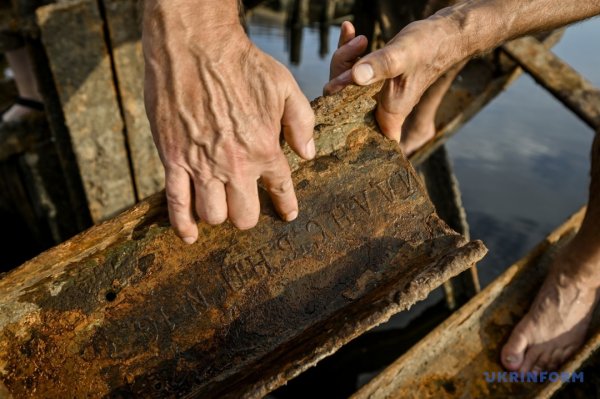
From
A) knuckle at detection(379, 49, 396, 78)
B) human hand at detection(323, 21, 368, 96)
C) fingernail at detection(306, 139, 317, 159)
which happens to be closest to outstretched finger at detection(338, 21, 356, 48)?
human hand at detection(323, 21, 368, 96)

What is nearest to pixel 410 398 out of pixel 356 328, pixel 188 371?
pixel 356 328

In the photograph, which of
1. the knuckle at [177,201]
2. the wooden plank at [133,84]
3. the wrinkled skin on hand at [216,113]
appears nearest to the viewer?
the wrinkled skin on hand at [216,113]

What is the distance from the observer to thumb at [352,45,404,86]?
1.54 metres

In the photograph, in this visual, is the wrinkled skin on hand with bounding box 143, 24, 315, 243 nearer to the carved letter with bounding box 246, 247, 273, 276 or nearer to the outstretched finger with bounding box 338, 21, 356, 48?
the carved letter with bounding box 246, 247, 273, 276

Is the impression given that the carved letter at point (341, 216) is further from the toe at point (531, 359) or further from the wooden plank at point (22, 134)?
the wooden plank at point (22, 134)

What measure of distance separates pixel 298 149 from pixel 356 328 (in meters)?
0.62

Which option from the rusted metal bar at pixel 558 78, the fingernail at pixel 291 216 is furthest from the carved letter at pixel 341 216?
the rusted metal bar at pixel 558 78

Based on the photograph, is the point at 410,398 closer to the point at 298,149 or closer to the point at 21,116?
the point at 298,149

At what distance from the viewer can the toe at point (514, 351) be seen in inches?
90.0

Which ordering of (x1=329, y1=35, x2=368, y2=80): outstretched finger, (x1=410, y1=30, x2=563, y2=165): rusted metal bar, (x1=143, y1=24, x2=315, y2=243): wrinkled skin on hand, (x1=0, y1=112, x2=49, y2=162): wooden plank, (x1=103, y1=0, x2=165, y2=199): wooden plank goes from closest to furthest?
(x1=143, y1=24, x2=315, y2=243): wrinkled skin on hand → (x1=329, y1=35, x2=368, y2=80): outstretched finger → (x1=103, y1=0, x2=165, y2=199): wooden plank → (x1=0, y1=112, x2=49, y2=162): wooden plank → (x1=410, y1=30, x2=563, y2=165): rusted metal bar

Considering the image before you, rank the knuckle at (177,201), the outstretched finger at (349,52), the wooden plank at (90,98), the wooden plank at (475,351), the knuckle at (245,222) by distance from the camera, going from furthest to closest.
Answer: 1. the wooden plank at (90,98)
2. the wooden plank at (475,351)
3. the outstretched finger at (349,52)
4. the knuckle at (245,222)
5. the knuckle at (177,201)

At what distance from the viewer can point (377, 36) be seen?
3.68 m

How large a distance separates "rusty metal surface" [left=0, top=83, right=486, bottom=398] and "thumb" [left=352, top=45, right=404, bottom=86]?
0.08 metres

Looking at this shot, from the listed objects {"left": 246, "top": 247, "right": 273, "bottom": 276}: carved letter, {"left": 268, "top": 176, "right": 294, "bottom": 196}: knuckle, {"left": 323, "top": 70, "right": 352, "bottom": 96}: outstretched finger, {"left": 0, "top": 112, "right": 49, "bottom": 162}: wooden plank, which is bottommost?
{"left": 0, "top": 112, "right": 49, "bottom": 162}: wooden plank
